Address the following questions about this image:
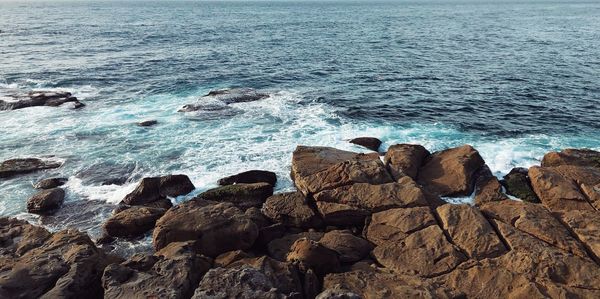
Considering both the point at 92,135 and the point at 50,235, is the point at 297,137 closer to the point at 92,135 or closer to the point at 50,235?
the point at 92,135

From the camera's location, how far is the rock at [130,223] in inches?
795

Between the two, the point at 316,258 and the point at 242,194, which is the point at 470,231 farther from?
the point at 242,194

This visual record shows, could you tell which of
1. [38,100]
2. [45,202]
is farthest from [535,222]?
[38,100]

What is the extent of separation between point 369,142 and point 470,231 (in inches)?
560

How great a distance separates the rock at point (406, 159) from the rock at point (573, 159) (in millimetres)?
7286

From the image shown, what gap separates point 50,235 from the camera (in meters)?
17.7

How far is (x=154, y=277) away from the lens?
12953mm

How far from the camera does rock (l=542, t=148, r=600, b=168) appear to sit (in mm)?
25109

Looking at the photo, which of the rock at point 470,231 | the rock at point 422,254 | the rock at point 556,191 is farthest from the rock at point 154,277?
the rock at point 556,191

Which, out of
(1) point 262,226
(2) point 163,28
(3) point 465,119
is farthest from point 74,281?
(2) point 163,28

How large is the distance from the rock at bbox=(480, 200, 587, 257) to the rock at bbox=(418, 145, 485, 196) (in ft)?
10.9

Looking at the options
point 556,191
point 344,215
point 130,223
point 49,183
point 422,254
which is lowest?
point 49,183

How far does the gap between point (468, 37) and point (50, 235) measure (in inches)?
3293

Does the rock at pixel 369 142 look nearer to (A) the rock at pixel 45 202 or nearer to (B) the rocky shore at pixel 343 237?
(B) the rocky shore at pixel 343 237
